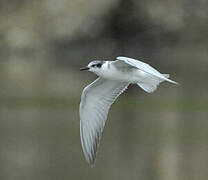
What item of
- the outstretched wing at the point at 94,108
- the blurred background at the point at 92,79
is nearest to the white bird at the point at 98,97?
the outstretched wing at the point at 94,108

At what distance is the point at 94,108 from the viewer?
767 centimetres

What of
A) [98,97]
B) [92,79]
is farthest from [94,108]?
[92,79]

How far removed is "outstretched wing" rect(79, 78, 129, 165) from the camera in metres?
7.50

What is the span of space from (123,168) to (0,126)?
330 cm

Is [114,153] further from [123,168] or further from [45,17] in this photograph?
[45,17]

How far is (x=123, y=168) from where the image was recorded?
11.1m

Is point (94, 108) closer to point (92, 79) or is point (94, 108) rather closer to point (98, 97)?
point (98, 97)

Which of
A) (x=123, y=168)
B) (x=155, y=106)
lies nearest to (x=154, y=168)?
(x=123, y=168)

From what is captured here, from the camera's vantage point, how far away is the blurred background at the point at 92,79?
11352mm

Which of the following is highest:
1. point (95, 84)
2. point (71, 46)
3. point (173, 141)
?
point (95, 84)

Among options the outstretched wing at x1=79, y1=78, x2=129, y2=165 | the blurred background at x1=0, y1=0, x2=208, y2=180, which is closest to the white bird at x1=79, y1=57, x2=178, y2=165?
the outstretched wing at x1=79, y1=78, x2=129, y2=165

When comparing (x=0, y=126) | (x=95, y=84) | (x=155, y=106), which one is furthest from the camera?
(x=155, y=106)

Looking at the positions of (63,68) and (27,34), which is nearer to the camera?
(63,68)

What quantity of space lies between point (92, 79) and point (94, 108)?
436 inches
